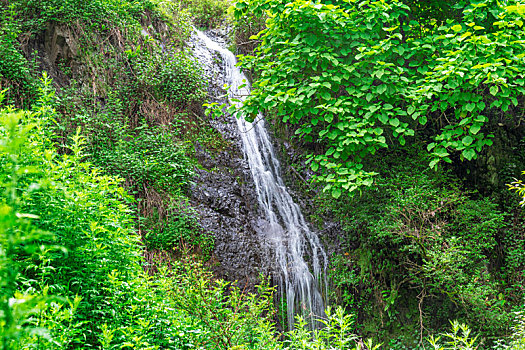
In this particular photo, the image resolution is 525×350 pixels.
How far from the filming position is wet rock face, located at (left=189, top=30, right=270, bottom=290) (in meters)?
6.80

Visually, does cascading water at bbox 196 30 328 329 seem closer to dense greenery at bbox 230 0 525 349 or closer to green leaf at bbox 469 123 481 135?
dense greenery at bbox 230 0 525 349

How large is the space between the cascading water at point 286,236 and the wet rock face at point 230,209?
0.87 feet

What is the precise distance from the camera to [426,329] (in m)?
6.11

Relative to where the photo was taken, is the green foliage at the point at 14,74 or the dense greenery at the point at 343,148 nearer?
the dense greenery at the point at 343,148

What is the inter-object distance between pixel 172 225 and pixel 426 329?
4.92 m

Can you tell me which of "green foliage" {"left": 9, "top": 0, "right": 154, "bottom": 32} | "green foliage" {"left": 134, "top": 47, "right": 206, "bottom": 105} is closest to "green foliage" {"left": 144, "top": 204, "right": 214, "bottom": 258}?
"green foliage" {"left": 134, "top": 47, "right": 206, "bottom": 105}

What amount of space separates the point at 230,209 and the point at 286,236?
138cm

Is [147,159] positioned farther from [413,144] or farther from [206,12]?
[206,12]

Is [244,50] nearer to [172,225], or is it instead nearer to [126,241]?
[172,225]

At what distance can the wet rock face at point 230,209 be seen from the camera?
680 cm

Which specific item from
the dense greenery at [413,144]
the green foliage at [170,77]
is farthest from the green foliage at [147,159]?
the dense greenery at [413,144]

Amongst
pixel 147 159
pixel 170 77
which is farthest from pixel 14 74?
pixel 170 77

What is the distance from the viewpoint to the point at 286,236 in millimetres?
7688

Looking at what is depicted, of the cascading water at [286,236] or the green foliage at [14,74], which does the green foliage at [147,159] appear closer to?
the green foliage at [14,74]
